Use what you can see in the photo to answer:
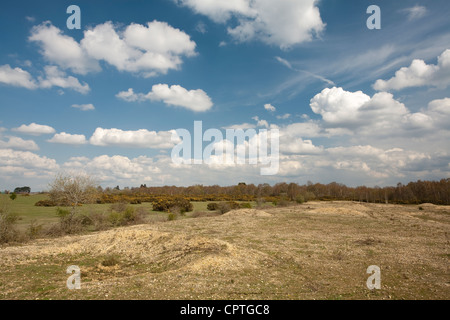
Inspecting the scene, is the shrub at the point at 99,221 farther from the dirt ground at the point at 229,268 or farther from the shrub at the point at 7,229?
the dirt ground at the point at 229,268

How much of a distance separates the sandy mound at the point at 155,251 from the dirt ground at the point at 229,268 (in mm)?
58

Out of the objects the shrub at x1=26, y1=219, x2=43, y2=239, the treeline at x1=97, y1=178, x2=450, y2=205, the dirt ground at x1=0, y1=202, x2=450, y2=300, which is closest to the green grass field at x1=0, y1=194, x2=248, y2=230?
the shrub at x1=26, y1=219, x2=43, y2=239

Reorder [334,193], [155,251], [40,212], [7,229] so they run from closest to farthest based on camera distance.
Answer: [155,251], [7,229], [40,212], [334,193]

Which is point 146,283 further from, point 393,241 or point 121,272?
point 393,241

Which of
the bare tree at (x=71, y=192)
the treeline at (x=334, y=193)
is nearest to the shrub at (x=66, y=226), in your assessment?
the bare tree at (x=71, y=192)

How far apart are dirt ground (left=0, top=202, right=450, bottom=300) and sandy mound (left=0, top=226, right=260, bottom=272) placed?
58mm

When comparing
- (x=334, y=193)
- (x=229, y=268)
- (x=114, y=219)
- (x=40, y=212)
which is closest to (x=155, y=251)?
(x=229, y=268)

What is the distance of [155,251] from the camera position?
1712 cm

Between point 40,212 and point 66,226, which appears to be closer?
point 66,226

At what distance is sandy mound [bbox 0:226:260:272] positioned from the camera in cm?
1359

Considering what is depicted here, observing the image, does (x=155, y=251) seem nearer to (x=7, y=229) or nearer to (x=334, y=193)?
(x=7, y=229)

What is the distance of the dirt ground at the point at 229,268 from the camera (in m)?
9.77

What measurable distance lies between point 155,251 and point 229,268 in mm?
6712
